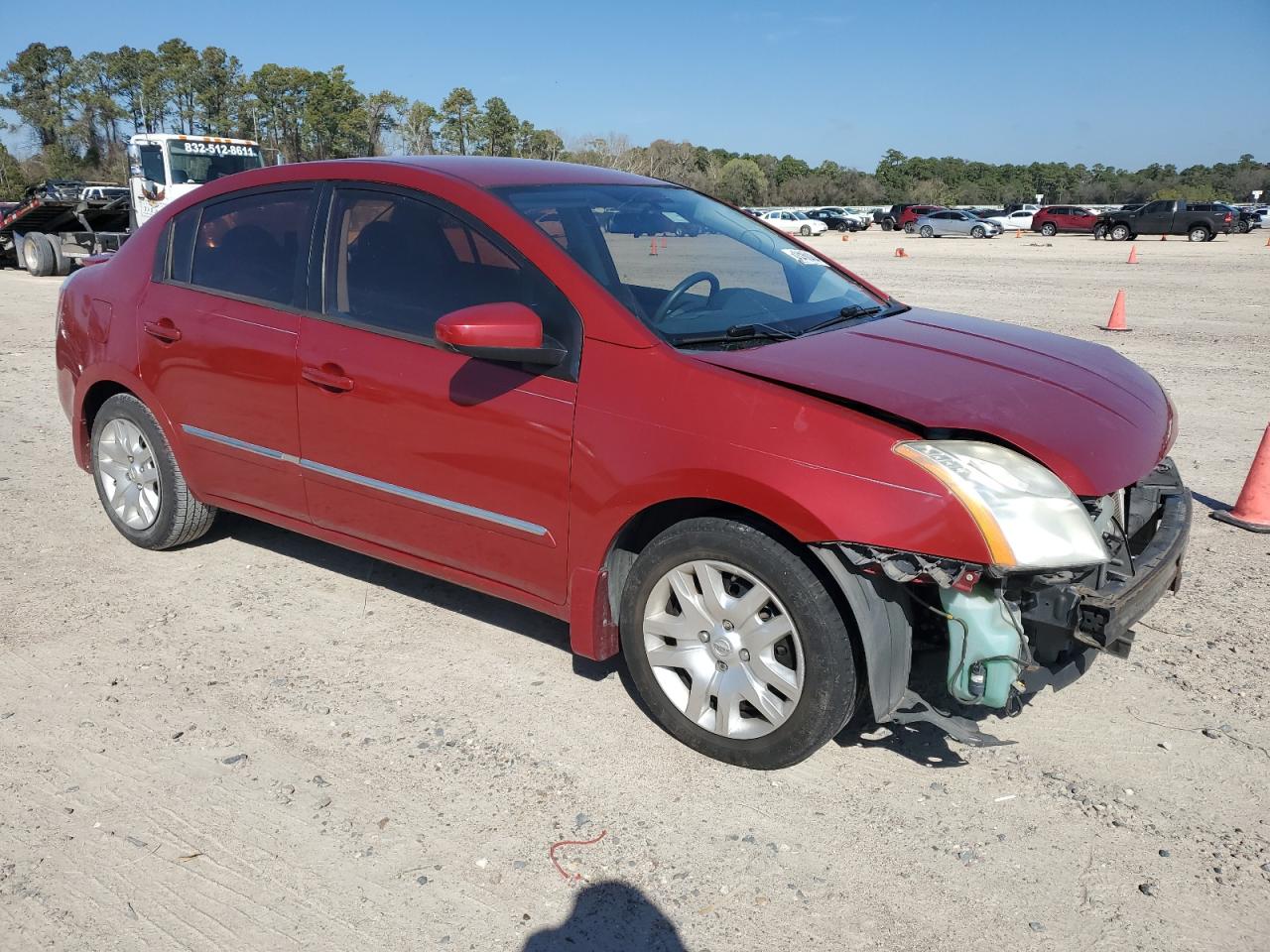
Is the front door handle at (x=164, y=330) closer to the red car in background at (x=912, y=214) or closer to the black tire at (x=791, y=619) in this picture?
the black tire at (x=791, y=619)

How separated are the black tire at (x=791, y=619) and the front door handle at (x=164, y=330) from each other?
8.19 ft

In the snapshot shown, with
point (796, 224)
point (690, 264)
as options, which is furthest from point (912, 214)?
point (690, 264)

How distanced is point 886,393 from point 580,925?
1686 millimetres

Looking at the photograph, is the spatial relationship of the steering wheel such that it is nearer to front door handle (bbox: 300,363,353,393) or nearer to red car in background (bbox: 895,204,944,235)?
front door handle (bbox: 300,363,353,393)

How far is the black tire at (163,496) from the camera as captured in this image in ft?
15.8

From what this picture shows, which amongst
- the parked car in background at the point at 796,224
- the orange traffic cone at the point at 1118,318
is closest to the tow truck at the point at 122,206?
the orange traffic cone at the point at 1118,318

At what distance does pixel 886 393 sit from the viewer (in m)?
3.05

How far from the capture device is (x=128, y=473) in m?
5.04

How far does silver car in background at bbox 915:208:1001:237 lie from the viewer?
159ft

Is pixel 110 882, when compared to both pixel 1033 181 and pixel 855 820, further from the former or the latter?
pixel 1033 181

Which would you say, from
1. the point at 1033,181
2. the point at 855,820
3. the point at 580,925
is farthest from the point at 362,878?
the point at 1033,181

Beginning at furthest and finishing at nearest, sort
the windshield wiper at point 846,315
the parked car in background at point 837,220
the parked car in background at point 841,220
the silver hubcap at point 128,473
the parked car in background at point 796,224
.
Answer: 1. the parked car in background at point 841,220
2. the parked car in background at point 837,220
3. the parked car in background at point 796,224
4. the silver hubcap at point 128,473
5. the windshield wiper at point 846,315

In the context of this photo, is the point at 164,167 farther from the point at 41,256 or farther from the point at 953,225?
the point at 953,225

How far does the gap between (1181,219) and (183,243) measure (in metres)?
43.3
